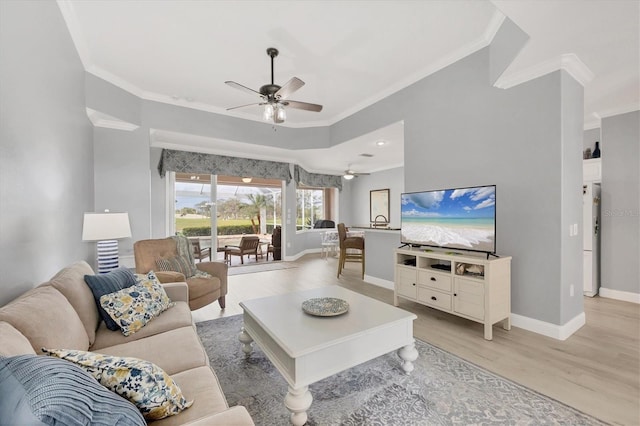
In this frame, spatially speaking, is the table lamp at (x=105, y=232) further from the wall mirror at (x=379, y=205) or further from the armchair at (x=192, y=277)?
the wall mirror at (x=379, y=205)

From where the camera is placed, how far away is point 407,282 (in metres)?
3.38

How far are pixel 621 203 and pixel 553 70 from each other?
251 cm

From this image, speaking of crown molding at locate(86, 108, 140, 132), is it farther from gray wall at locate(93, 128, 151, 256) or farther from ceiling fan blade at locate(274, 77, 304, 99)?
ceiling fan blade at locate(274, 77, 304, 99)

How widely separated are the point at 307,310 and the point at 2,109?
2135mm

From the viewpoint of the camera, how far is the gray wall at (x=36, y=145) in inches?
60.6

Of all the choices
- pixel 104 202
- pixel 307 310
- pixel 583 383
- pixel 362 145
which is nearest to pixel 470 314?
pixel 583 383

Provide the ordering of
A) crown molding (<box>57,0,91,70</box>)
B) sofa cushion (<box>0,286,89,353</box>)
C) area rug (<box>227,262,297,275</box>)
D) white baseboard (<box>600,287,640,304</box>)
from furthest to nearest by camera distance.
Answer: area rug (<box>227,262,297,275</box>)
white baseboard (<box>600,287,640,304</box>)
crown molding (<box>57,0,91,70</box>)
sofa cushion (<box>0,286,89,353</box>)

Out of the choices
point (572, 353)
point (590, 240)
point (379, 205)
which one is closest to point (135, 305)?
point (572, 353)

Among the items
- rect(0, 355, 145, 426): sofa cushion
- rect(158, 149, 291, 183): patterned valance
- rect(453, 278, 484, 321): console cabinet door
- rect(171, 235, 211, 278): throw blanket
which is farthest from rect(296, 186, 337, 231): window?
rect(0, 355, 145, 426): sofa cushion

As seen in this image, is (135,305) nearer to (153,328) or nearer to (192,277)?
(153,328)

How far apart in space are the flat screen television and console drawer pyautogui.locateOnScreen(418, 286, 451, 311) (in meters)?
0.53

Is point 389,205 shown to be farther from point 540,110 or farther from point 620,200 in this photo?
point 540,110

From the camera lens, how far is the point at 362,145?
542 cm

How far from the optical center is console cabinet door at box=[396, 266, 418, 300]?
3.29 metres
